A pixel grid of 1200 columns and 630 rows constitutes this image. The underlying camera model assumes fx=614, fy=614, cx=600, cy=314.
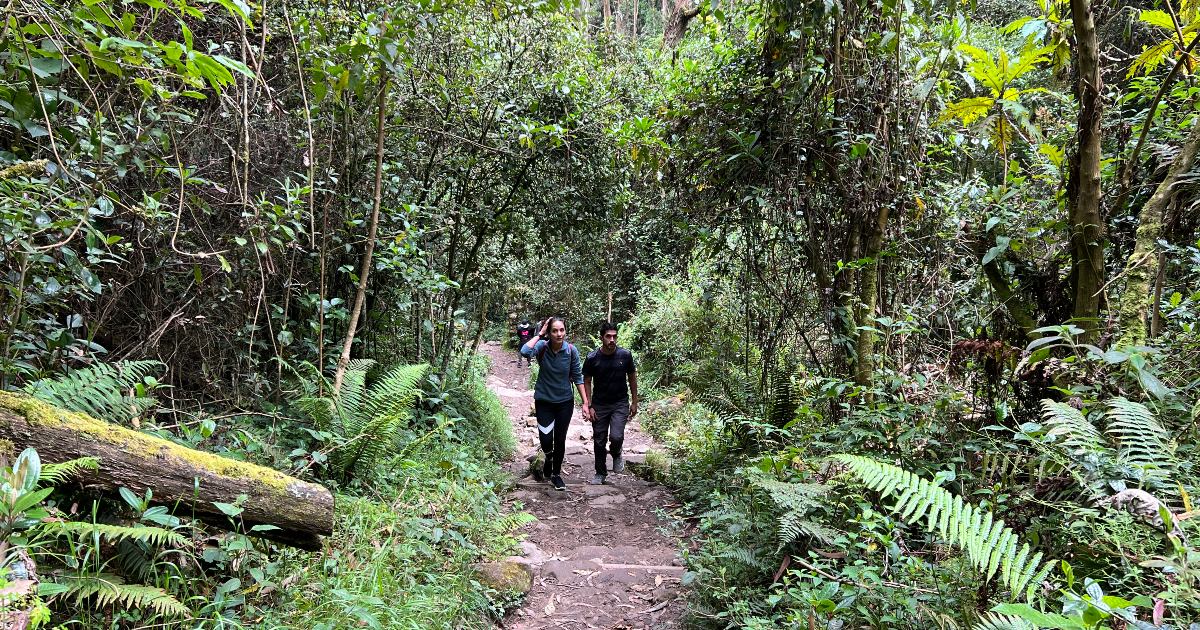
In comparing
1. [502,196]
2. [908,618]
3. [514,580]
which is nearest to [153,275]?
[514,580]

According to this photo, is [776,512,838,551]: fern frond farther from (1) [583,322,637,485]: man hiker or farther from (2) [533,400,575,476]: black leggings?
(1) [583,322,637,485]: man hiker

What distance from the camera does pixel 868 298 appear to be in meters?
4.82

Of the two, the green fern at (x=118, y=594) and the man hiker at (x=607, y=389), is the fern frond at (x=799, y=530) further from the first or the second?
the man hiker at (x=607, y=389)

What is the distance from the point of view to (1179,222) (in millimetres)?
3143

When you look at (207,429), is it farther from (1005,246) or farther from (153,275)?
(1005,246)

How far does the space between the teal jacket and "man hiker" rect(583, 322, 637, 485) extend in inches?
12.3

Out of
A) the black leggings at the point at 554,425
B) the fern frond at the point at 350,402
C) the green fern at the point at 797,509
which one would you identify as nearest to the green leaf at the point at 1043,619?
the green fern at the point at 797,509

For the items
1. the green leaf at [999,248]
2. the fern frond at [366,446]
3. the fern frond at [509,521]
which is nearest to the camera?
the green leaf at [999,248]

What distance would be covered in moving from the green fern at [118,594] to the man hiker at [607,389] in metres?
4.85

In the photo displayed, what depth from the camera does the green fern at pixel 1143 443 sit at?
90.3 inches

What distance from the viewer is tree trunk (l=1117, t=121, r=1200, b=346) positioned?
2.96 m

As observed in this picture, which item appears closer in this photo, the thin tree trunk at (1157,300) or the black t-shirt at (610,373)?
the thin tree trunk at (1157,300)

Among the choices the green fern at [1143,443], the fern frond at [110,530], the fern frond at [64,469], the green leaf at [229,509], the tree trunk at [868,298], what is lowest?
the green leaf at [229,509]

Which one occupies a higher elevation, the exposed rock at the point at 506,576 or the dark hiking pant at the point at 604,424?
the dark hiking pant at the point at 604,424
